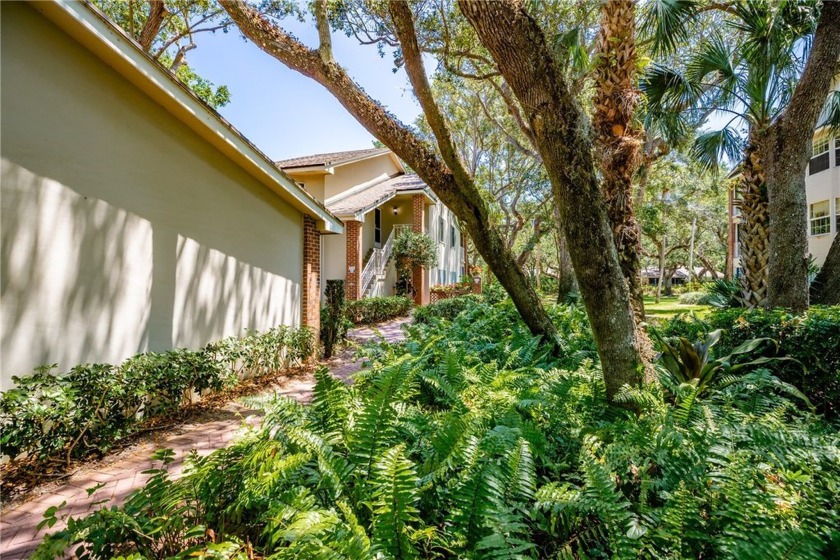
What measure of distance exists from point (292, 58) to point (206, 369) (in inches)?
177

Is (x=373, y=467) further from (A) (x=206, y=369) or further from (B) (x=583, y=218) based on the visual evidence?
(A) (x=206, y=369)

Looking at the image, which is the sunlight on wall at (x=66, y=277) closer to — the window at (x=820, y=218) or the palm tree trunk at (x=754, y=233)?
the palm tree trunk at (x=754, y=233)

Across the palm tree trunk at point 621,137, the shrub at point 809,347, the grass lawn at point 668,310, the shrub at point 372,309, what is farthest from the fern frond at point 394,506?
the shrub at point 372,309

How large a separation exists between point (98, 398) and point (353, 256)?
11566 mm

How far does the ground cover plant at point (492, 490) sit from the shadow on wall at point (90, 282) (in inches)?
125

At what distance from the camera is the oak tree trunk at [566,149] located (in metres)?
2.69

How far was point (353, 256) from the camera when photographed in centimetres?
1530

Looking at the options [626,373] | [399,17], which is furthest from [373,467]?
[399,17]

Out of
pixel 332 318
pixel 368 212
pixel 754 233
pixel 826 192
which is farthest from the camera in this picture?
pixel 826 192

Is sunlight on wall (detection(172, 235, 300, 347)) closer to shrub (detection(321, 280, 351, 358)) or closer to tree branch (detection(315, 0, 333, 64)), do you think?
shrub (detection(321, 280, 351, 358))

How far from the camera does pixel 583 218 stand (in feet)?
8.98

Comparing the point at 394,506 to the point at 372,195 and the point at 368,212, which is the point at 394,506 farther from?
the point at 372,195

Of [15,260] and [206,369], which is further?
[206,369]

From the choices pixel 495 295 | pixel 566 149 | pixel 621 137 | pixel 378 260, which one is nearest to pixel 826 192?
pixel 495 295
